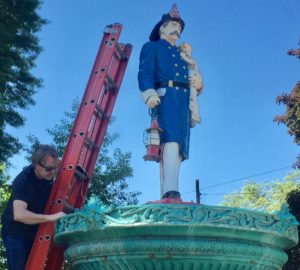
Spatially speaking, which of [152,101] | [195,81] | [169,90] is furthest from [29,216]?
[195,81]

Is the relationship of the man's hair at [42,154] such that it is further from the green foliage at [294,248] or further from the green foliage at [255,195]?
the green foliage at [255,195]

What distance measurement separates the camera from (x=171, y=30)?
528 cm

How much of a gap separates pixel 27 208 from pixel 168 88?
1705 mm

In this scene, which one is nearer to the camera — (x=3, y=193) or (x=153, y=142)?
(x=153, y=142)

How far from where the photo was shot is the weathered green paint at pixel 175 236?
3.37 meters

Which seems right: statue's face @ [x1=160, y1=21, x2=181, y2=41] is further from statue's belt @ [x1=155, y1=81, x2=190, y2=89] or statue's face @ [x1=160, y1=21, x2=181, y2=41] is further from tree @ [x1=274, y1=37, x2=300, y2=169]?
tree @ [x1=274, y1=37, x2=300, y2=169]

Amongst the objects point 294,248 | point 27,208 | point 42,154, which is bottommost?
point 27,208

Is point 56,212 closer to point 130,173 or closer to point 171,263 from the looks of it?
point 171,263

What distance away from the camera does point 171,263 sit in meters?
3.44

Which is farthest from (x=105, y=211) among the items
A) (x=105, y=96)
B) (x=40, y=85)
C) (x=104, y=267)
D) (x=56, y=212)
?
(x=40, y=85)

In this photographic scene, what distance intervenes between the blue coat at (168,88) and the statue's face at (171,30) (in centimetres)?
10

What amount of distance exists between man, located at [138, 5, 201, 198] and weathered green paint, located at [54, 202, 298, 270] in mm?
905

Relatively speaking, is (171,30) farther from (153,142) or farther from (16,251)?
(16,251)

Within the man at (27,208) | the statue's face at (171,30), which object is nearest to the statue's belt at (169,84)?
the statue's face at (171,30)
